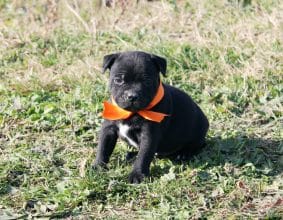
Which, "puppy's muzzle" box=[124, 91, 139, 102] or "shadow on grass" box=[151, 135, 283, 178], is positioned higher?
"puppy's muzzle" box=[124, 91, 139, 102]

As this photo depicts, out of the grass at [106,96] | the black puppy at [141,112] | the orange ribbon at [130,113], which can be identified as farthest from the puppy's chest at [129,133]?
the grass at [106,96]

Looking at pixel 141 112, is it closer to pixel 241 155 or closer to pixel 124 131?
pixel 124 131

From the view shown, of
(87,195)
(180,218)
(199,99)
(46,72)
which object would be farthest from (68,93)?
(180,218)

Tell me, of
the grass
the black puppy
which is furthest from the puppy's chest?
the grass

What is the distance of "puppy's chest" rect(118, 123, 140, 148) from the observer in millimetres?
5793

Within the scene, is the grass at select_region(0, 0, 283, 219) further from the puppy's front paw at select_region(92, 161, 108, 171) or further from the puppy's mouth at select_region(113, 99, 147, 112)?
the puppy's mouth at select_region(113, 99, 147, 112)

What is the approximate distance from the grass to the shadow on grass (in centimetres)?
1

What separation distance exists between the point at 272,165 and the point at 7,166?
2.43 m

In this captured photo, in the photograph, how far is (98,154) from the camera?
5.92m

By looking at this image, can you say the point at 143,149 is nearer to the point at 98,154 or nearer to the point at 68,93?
the point at 98,154

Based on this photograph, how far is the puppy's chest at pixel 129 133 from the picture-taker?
5.79m

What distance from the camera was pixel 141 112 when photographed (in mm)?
5734

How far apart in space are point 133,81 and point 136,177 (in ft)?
2.68

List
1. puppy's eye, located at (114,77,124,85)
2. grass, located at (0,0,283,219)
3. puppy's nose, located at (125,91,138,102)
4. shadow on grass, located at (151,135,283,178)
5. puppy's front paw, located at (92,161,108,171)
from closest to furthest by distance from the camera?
grass, located at (0,0,283,219)
puppy's nose, located at (125,91,138,102)
puppy's eye, located at (114,77,124,85)
puppy's front paw, located at (92,161,108,171)
shadow on grass, located at (151,135,283,178)
